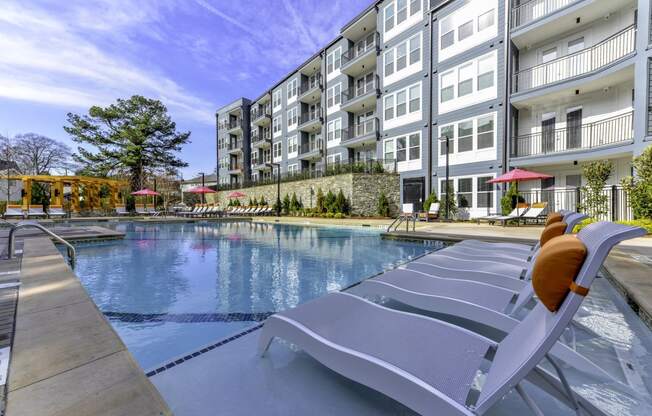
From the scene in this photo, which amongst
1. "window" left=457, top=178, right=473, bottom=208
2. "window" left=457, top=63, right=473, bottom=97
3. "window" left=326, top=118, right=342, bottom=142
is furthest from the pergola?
"window" left=457, top=63, right=473, bottom=97

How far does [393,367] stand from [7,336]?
2505mm

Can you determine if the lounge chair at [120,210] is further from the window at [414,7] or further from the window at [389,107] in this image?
the window at [414,7]

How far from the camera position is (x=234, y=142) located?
129 ft

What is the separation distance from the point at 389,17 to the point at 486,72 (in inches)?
307

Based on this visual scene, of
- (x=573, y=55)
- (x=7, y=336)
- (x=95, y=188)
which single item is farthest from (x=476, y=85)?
(x=95, y=188)

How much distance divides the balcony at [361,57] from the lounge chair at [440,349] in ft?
69.5

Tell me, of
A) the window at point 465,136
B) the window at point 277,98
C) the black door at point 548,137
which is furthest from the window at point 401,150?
the window at point 277,98

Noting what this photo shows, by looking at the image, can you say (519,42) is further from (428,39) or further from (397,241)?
(397,241)

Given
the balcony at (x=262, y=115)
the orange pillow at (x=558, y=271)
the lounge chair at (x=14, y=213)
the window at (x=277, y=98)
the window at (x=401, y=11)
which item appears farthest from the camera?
the balcony at (x=262, y=115)

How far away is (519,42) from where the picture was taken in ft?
45.6

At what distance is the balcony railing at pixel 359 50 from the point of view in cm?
1969

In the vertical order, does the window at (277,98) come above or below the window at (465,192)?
above

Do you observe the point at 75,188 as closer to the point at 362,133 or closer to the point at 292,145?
Result: the point at 292,145

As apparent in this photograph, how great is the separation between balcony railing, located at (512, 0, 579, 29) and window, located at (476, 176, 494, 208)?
701 cm
